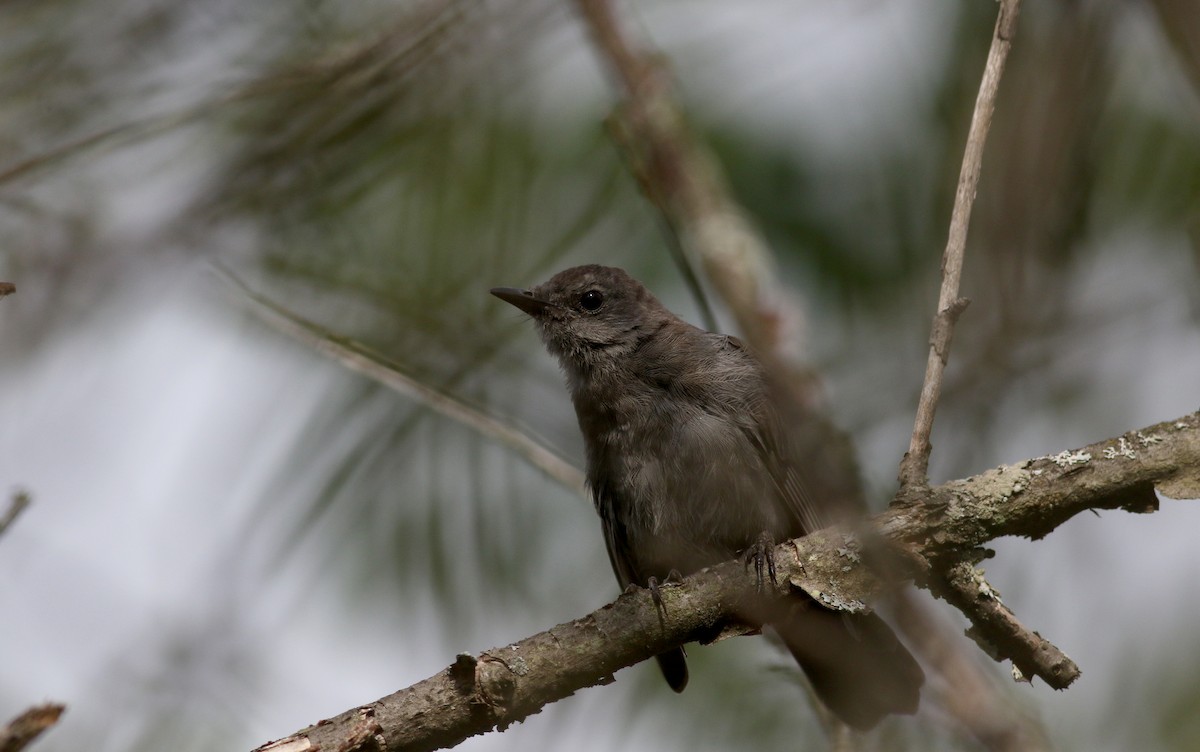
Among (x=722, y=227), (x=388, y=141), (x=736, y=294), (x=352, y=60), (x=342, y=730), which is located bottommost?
(x=342, y=730)

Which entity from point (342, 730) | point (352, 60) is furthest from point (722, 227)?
point (342, 730)

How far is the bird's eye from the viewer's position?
5.87 m

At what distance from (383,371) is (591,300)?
2.14 meters

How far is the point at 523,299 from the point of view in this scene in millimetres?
5762

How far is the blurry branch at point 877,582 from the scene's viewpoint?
3107 millimetres

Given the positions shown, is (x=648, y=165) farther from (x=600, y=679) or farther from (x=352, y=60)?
(x=600, y=679)

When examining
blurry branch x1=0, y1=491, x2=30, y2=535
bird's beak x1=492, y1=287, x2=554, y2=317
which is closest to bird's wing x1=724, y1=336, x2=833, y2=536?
bird's beak x1=492, y1=287, x2=554, y2=317

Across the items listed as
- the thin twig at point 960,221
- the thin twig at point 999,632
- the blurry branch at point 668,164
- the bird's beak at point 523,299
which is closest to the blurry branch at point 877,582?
the thin twig at point 999,632

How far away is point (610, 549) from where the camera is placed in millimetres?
5469

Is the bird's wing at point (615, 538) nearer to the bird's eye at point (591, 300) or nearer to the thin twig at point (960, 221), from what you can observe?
the bird's eye at point (591, 300)

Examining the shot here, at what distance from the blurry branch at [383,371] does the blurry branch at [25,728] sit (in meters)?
1.89

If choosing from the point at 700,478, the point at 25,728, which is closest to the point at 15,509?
the point at 25,728

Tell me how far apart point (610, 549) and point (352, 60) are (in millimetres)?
2733

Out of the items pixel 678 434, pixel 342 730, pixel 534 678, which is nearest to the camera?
pixel 342 730
